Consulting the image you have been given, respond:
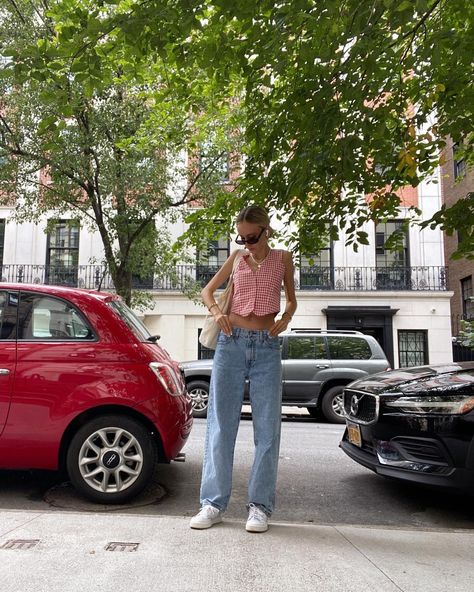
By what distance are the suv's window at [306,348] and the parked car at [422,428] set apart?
6.27m

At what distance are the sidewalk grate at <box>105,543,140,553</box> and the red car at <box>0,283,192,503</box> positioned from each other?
115cm

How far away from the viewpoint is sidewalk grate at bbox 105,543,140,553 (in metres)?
2.68

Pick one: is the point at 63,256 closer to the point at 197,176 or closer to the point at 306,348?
the point at 197,176

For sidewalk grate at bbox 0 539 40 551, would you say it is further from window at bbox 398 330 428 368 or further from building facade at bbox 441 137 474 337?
building facade at bbox 441 137 474 337

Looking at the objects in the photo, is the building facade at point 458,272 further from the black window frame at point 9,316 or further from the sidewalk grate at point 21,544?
the sidewalk grate at point 21,544

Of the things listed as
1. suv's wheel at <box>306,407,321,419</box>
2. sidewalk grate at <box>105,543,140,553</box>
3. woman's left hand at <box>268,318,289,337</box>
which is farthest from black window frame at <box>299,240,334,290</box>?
sidewalk grate at <box>105,543,140,553</box>

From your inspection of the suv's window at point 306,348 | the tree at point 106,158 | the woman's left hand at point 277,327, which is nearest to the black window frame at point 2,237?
the tree at point 106,158

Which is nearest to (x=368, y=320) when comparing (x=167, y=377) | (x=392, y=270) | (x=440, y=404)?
(x=392, y=270)

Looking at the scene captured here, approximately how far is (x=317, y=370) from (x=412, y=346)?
Result: 1043 cm

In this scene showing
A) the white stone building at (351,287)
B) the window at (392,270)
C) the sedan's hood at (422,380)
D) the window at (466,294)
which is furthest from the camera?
the window at (466,294)

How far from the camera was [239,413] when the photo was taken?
3.14m

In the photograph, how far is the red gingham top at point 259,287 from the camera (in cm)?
321

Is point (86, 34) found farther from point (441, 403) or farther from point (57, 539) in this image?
point (441, 403)

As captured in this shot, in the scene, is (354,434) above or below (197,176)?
below
